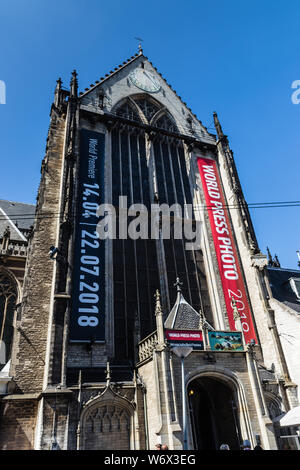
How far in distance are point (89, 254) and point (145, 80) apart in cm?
2020

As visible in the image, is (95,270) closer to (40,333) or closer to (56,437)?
(40,333)

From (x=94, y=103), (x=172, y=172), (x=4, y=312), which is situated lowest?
(x=4, y=312)

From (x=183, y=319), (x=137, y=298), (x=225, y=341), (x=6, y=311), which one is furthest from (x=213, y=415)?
(x=6, y=311)

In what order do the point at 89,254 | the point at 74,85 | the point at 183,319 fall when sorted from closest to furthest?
the point at 183,319 < the point at 89,254 < the point at 74,85

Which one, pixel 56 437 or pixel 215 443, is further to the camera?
pixel 215 443

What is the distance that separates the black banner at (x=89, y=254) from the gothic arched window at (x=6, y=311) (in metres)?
5.07

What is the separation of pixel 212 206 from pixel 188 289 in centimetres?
721

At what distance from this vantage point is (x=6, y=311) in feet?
64.8

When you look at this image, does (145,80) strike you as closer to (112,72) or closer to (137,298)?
(112,72)

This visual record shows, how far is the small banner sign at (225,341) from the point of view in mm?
14766

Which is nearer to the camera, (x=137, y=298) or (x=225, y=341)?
(x=225, y=341)

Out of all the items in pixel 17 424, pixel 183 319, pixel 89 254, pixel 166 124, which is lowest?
pixel 17 424
